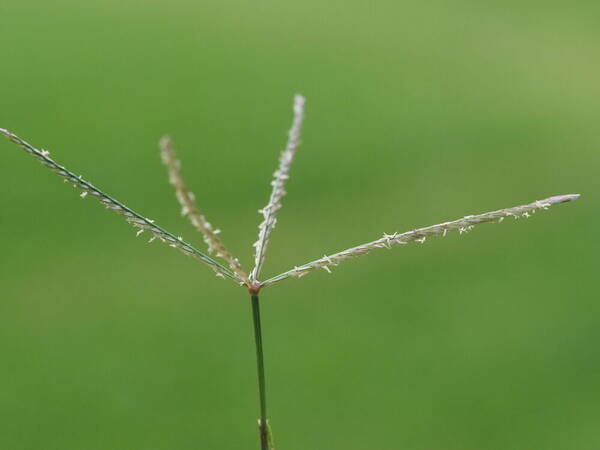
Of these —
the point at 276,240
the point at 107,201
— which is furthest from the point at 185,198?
the point at 276,240

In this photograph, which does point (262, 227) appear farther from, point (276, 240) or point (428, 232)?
point (276, 240)

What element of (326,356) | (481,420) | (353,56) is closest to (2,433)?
(326,356)

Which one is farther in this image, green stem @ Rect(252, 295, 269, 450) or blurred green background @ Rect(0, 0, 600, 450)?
blurred green background @ Rect(0, 0, 600, 450)

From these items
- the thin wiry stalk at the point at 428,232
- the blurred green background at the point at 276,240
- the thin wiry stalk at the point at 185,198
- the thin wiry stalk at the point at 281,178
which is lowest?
the thin wiry stalk at the point at 428,232

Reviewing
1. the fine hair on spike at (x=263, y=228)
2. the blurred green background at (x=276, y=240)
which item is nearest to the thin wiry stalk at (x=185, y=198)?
the fine hair on spike at (x=263, y=228)

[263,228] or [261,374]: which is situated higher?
[263,228]

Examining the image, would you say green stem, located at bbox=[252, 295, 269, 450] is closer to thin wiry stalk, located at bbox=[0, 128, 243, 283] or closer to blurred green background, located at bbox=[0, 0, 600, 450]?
thin wiry stalk, located at bbox=[0, 128, 243, 283]

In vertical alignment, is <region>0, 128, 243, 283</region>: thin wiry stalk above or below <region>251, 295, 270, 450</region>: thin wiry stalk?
above

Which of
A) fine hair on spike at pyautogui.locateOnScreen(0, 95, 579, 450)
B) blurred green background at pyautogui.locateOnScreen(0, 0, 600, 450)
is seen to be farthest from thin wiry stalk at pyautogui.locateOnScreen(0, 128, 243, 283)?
blurred green background at pyautogui.locateOnScreen(0, 0, 600, 450)

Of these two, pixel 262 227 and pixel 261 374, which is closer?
pixel 261 374

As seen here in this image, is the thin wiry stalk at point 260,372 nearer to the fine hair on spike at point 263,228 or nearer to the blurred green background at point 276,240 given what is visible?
the fine hair on spike at point 263,228

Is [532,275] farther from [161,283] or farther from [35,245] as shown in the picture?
[35,245]
